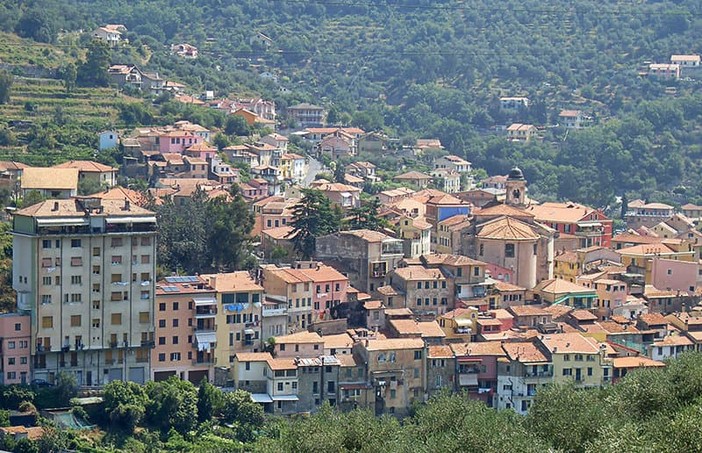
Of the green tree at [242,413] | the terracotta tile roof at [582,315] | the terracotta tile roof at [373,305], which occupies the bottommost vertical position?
the green tree at [242,413]

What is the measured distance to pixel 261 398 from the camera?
42.8m

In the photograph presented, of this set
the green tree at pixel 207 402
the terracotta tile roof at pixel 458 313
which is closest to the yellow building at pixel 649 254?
the terracotta tile roof at pixel 458 313

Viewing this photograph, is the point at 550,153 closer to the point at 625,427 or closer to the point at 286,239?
the point at 286,239

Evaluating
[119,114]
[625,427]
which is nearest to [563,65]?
[119,114]

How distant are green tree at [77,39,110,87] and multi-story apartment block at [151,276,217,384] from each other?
98.3 ft

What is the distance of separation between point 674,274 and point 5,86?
29.2 meters

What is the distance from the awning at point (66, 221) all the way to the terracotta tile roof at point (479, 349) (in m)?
11.3

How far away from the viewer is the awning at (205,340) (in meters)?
43.5

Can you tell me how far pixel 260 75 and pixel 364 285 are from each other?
167 ft

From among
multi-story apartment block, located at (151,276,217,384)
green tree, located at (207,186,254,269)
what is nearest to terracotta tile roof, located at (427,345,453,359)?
multi-story apartment block, located at (151,276,217,384)

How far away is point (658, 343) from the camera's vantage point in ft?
159

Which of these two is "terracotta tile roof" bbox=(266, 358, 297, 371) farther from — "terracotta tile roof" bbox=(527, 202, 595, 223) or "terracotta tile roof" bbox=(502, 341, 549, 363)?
"terracotta tile roof" bbox=(527, 202, 595, 223)

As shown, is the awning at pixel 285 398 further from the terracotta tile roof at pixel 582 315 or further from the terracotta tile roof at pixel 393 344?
the terracotta tile roof at pixel 582 315

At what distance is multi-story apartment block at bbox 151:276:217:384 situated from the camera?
43.4 m
